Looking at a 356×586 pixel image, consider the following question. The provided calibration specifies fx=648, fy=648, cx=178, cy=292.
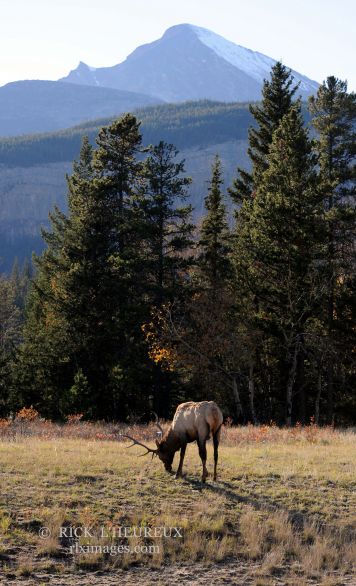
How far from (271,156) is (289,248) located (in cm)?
476

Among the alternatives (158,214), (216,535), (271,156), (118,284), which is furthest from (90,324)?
(216,535)

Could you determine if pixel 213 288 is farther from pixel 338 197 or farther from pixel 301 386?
pixel 338 197

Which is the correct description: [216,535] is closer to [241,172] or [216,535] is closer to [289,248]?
[289,248]

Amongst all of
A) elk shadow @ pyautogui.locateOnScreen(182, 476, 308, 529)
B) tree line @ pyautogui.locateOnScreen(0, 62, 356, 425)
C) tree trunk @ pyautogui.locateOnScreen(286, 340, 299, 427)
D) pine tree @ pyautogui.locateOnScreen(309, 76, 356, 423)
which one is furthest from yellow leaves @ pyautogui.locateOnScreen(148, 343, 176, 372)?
elk shadow @ pyautogui.locateOnScreen(182, 476, 308, 529)

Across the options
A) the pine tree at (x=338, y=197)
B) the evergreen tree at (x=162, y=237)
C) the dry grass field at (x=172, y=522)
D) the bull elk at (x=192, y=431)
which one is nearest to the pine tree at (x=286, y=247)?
the pine tree at (x=338, y=197)

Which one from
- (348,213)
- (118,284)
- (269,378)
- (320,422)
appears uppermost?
(348,213)

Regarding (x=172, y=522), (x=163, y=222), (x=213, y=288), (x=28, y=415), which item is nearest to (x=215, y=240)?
(x=163, y=222)

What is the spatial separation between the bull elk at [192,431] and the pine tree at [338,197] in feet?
54.3

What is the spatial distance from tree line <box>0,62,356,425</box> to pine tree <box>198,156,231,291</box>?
0.26ft

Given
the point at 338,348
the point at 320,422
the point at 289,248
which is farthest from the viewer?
the point at 320,422

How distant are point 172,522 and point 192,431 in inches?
110

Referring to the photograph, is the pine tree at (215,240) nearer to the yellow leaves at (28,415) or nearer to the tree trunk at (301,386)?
the tree trunk at (301,386)

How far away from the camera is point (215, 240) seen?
35500 millimetres

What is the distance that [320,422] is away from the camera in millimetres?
34031
